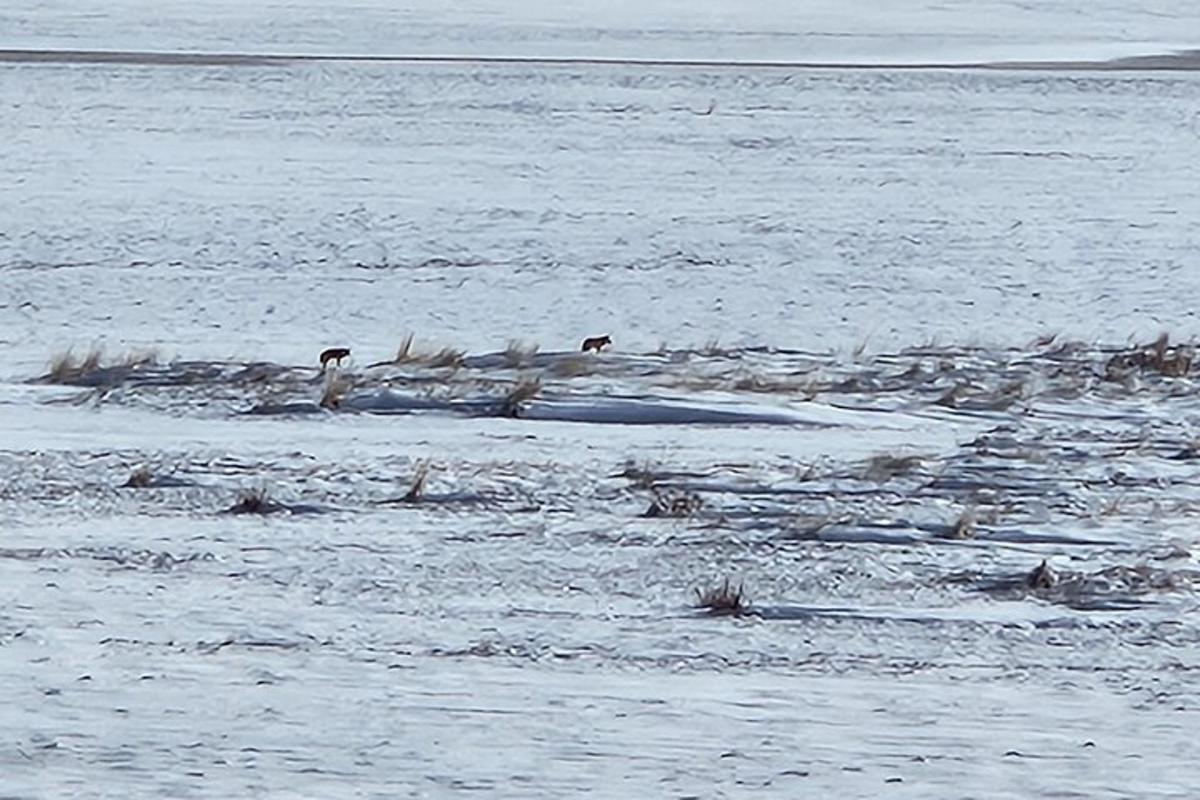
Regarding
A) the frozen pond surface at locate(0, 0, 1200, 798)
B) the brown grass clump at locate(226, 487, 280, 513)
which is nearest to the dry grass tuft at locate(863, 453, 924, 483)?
the frozen pond surface at locate(0, 0, 1200, 798)

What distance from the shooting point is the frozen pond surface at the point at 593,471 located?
542cm

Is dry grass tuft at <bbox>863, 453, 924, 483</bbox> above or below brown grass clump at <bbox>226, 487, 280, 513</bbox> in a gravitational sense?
above

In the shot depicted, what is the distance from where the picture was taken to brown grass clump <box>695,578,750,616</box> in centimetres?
648

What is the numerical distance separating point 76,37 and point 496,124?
1169 centimetres

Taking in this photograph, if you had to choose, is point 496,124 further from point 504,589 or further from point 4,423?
point 504,589

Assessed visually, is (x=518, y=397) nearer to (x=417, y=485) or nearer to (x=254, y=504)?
(x=417, y=485)

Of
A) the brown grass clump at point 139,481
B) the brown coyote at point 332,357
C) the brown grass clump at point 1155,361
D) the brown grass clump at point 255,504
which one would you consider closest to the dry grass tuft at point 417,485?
the brown grass clump at point 255,504

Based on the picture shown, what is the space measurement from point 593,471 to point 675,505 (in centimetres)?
70

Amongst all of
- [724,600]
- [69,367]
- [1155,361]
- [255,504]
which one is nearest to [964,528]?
[724,600]

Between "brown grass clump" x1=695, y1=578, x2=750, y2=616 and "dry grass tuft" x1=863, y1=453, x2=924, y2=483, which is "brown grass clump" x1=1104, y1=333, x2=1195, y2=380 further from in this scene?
"brown grass clump" x1=695, y1=578, x2=750, y2=616

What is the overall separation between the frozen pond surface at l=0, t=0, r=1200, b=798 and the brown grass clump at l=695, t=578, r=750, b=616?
0.05 m

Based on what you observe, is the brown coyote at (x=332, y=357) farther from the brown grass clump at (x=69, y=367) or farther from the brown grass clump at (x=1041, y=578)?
the brown grass clump at (x=1041, y=578)

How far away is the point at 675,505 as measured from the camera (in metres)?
7.74

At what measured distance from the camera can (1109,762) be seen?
5234mm
